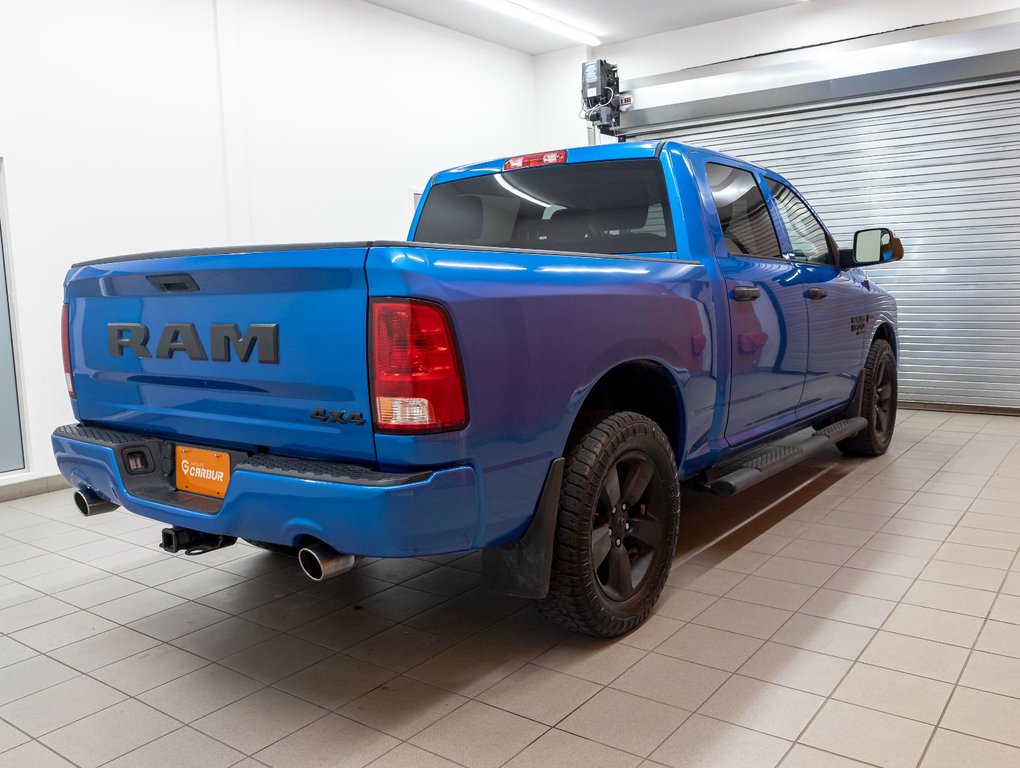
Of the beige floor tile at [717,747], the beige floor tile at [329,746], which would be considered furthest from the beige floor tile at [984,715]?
the beige floor tile at [329,746]

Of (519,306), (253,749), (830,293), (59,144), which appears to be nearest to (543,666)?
(253,749)

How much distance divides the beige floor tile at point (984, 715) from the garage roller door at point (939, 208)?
617cm

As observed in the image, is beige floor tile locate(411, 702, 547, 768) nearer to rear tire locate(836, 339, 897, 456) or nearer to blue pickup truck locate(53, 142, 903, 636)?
blue pickup truck locate(53, 142, 903, 636)

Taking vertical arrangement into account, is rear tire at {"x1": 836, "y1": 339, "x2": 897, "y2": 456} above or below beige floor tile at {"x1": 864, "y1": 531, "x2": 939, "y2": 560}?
above

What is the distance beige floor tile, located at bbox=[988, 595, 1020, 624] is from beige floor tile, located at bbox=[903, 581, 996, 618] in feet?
0.07

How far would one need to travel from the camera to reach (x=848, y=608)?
9.96 ft

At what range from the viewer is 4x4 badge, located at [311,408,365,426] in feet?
6.86

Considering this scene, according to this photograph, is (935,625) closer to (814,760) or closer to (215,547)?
(814,760)

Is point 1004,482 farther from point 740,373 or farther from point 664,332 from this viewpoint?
point 664,332

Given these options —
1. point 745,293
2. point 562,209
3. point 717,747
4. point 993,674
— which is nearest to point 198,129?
point 562,209

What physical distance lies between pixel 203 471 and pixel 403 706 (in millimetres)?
921

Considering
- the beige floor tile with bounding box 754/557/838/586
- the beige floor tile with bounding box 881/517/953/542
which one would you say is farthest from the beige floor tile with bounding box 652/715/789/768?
the beige floor tile with bounding box 881/517/953/542

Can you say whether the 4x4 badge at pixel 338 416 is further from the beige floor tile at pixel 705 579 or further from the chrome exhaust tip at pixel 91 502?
the beige floor tile at pixel 705 579

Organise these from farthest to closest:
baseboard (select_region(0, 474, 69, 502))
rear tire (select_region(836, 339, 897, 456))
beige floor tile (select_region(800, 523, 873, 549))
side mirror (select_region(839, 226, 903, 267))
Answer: baseboard (select_region(0, 474, 69, 502))
rear tire (select_region(836, 339, 897, 456))
side mirror (select_region(839, 226, 903, 267))
beige floor tile (select_region(800, 523, 873, 549))
